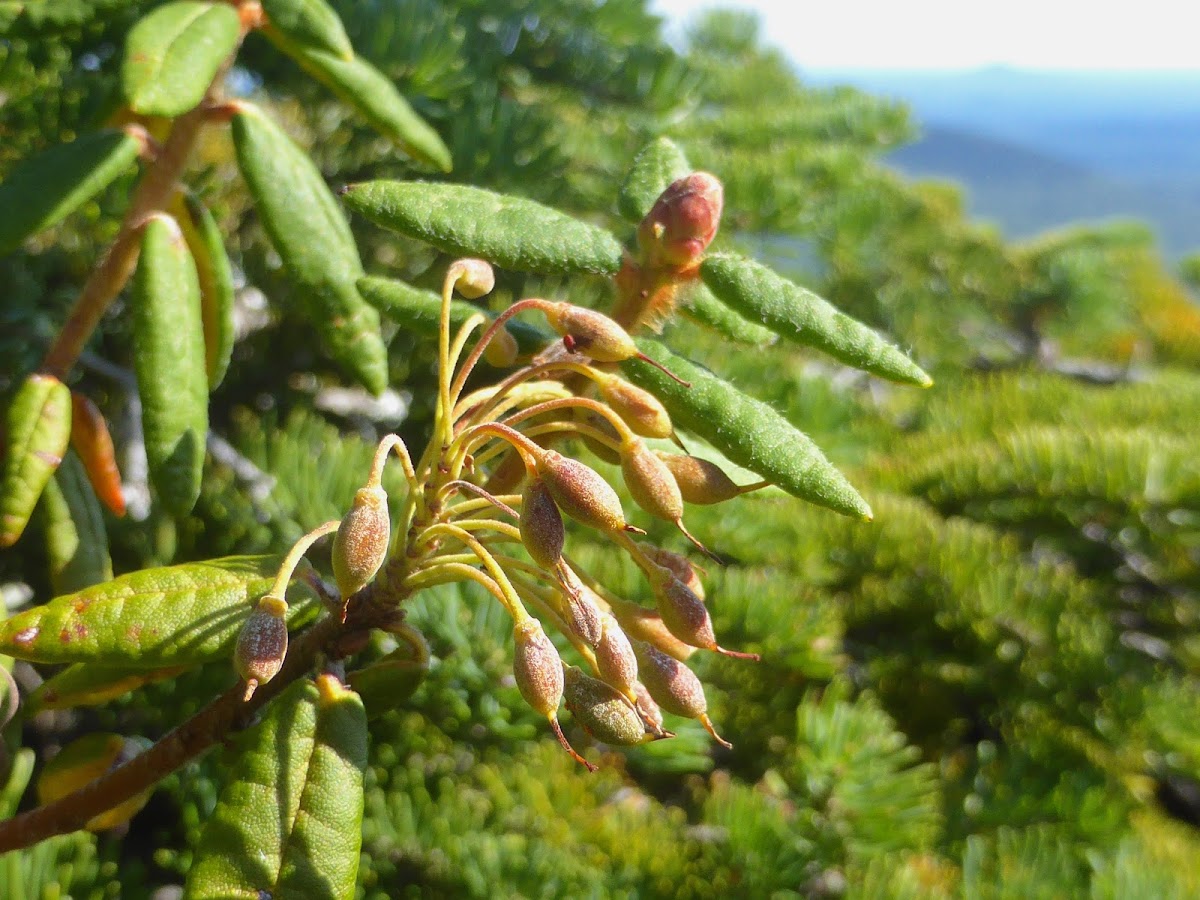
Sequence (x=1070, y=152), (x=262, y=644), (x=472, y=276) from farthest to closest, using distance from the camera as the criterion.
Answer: (x=1070, y=152)
(x=472, y=276)
(x=262, y=644)

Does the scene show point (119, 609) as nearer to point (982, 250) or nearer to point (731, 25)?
point (731, 25)

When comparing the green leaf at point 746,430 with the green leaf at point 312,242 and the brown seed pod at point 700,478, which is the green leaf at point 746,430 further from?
the green leaf at point 312,242

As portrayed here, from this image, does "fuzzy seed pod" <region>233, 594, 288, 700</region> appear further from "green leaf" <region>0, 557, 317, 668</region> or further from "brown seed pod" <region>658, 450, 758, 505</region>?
"brown seed pod" <region>658, 450, 758, 505</region>

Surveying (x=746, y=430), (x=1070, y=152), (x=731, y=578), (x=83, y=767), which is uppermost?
(x=746, y=430)

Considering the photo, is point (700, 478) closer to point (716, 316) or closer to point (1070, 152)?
point (716, 316)

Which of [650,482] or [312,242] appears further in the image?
[312,242]

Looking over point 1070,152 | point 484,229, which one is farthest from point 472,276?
point 1070,152

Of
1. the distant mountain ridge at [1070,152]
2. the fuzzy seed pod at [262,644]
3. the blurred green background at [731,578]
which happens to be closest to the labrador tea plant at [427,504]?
the fuzzy seed pod at [262,644]

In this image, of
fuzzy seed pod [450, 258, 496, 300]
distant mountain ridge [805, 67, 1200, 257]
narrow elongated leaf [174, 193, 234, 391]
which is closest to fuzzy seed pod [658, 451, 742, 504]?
fuzzy seed pod [450, 258, 496, 300]
